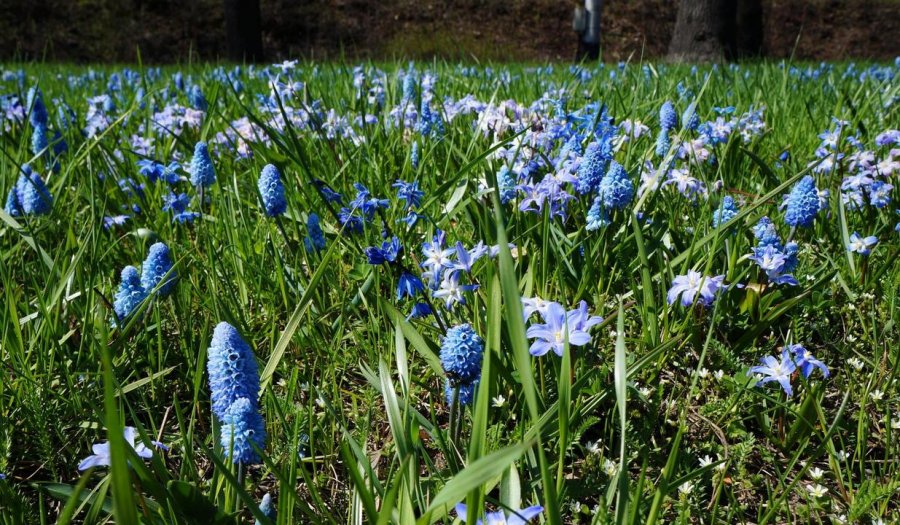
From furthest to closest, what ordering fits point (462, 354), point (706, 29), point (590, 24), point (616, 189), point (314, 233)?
point (590, 24), point (706, 29), point (314, 233), point (616, 189), point (462, 354)

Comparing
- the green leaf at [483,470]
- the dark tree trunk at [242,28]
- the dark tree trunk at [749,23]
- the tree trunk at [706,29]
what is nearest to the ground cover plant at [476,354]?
the green leaf at [483,470]

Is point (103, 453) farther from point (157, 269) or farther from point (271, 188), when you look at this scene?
point (271, 188)

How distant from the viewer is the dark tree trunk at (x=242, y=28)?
13938 mm

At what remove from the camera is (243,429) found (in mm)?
1074

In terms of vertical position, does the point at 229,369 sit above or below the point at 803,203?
below

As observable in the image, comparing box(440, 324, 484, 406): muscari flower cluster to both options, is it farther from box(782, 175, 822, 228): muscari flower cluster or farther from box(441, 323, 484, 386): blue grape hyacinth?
box(782, 175, 822, 228): muscari flower cluster

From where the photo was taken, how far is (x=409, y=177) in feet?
8.89

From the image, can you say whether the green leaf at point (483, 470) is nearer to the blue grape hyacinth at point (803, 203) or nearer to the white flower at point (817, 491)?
the white flower at point (817, 491)

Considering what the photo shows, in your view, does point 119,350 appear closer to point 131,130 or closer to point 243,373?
point 243,373

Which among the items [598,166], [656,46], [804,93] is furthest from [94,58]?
[598,166]

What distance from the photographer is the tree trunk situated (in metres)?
10.4

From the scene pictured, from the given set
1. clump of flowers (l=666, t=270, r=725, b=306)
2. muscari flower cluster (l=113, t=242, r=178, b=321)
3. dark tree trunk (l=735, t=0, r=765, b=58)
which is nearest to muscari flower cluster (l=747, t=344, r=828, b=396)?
clump of flowers (l=666, t=270, r=725, b=306)

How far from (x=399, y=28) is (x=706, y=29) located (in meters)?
11.0

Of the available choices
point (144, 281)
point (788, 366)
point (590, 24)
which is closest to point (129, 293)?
point (144, 281)
